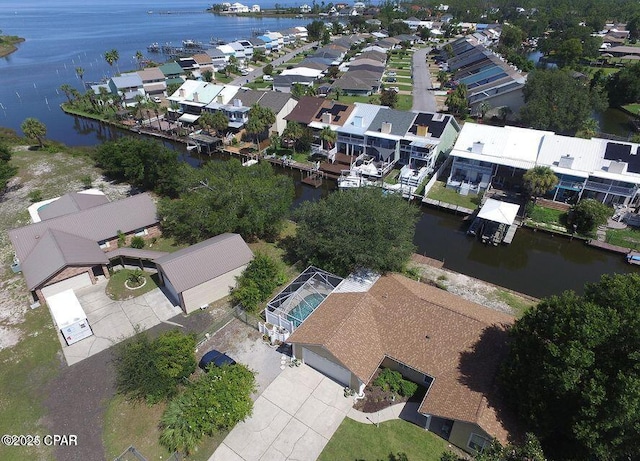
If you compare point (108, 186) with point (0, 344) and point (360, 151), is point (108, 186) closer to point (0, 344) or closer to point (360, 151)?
point (0, 344)

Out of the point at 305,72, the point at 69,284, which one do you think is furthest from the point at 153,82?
the point at 69,284

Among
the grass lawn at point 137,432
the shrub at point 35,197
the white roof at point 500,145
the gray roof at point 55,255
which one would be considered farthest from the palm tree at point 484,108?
the shrub at point 35,197

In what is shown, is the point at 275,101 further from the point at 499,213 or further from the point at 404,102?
the point at 499,213

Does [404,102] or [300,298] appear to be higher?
[404,102]

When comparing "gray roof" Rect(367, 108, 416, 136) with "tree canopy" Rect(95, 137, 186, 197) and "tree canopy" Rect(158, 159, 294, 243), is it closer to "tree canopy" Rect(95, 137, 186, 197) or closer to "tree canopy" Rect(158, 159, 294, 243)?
"tree canopy" Rect(158, 159, 294, 243)

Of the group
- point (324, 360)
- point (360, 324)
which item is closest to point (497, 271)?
point (360, 324)

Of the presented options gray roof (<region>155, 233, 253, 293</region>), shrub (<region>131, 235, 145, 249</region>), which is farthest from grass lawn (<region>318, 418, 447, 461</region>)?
shrub (<region>131, 235, 145, 249</region>)
